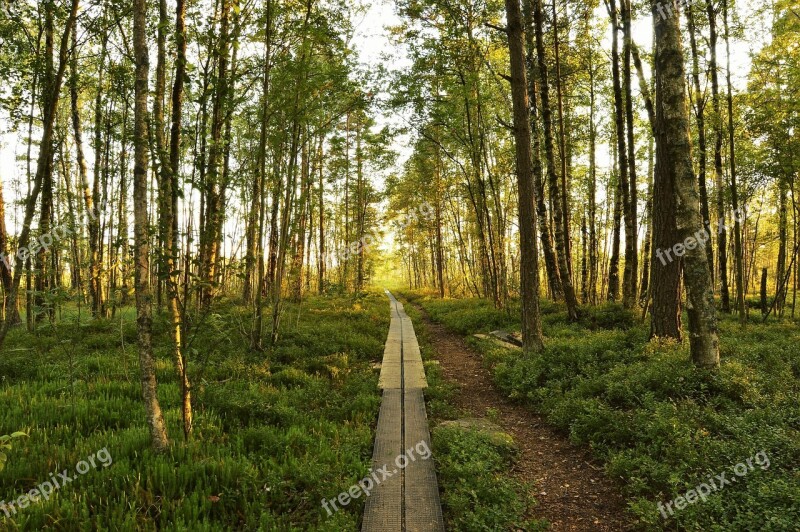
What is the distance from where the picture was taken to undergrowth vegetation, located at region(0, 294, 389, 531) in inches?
134

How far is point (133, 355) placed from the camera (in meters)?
8.77

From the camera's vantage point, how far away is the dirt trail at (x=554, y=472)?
3.91 m

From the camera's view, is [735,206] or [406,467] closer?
[406,467]

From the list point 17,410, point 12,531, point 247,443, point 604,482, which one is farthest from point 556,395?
point 17,410

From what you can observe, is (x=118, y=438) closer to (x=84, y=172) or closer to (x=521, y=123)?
(x=521, y=123)

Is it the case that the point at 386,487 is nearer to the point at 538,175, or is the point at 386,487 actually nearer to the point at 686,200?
the point at 686,200

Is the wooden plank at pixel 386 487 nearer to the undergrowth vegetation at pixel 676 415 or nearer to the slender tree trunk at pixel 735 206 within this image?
the undergrowth vegetation at pixel 676 415

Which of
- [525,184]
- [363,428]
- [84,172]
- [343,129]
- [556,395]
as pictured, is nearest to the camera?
[363,428]

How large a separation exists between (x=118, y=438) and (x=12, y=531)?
57.4 inches

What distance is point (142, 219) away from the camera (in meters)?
3.81

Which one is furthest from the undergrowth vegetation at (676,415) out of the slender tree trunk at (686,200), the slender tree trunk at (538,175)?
the slender tree trunk at (538,175)

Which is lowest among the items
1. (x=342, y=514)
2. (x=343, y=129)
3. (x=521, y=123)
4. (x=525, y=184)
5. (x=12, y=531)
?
(x=342, y=514)

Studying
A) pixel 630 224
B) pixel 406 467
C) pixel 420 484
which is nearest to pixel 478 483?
pixel 420 484

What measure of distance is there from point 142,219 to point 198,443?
2.59 m
